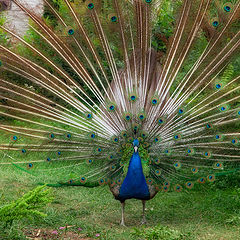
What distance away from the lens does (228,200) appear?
6.47 meters

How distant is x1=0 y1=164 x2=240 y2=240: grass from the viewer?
4961 mm

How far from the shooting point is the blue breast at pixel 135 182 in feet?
17.9

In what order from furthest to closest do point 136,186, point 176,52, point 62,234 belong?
point 176,52 < point 136,186 < point 62,234

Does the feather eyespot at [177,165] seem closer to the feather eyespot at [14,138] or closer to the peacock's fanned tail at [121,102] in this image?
the peacock's fanned tail at [121,102]

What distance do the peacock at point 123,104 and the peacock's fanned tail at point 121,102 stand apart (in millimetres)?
14

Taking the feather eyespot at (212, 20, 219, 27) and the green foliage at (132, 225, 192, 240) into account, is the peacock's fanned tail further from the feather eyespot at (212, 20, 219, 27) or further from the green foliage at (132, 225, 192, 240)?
the green foliage at (132, 225, 192, 240)

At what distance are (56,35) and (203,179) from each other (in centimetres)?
290

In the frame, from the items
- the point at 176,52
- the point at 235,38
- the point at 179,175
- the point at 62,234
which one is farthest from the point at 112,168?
the point at 235,38

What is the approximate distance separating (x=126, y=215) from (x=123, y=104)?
1.76 meters

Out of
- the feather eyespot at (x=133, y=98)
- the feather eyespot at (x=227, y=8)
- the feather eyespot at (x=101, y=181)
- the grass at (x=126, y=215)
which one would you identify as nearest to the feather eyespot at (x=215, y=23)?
the feather eyespot at (x=227, y=8)

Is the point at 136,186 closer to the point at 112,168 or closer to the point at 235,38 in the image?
the point at 112,168

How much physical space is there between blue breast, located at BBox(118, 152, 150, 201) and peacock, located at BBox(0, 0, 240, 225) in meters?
0.01

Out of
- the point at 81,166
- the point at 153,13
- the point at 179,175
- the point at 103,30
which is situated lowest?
the point at 81,166

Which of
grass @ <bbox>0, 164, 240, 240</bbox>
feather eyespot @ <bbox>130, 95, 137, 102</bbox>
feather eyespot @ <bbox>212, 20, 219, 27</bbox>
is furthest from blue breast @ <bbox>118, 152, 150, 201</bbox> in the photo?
feather eyespot @ <bbox>212, 20, 219, 27</bbox>
